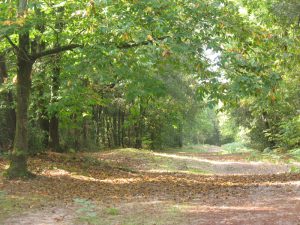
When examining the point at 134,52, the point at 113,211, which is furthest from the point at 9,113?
the point at 113,211

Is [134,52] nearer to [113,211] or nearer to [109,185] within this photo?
[113,211]

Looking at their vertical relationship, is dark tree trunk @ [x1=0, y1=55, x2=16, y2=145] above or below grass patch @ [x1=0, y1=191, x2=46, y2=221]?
above

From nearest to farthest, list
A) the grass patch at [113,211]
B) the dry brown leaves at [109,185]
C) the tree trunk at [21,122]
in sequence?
1. the grass patch at [113,211]
2. the dry brown leaves at [109,185]
3. the tree trunk at [21,122]

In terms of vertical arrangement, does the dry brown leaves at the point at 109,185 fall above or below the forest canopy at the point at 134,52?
below

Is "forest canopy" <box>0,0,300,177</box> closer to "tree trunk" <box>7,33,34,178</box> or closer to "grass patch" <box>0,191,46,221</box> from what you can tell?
"tree trunk" <box>7,33,34,178</box>

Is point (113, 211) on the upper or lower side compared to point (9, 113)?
lower

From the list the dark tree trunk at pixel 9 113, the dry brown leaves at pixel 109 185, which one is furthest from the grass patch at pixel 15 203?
the dark tree trunk at pixel 9 113

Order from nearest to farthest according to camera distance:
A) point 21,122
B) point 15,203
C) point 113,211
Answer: point 113,211
point 15,203
point 21,122

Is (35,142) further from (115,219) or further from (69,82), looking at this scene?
(115,219)

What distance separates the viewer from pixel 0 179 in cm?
1160

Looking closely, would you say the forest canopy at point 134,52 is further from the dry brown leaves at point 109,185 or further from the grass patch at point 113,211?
the grass patch at point 113,211

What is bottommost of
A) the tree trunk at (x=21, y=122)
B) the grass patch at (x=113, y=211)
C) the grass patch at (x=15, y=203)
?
the grass patch at (x=113, y=211)

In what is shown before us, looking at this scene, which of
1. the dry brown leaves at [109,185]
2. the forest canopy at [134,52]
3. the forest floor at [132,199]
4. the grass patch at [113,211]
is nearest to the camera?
the forest floor at [132,199]

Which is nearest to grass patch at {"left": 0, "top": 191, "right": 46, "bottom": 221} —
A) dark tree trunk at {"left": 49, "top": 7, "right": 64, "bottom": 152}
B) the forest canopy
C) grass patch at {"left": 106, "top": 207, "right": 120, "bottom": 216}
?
grass patch at {"left": 106, "top": 207, "right": 120, "bottom": 216}
